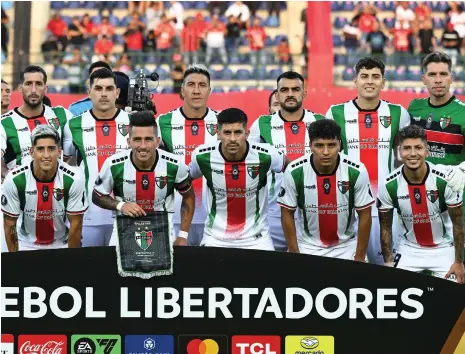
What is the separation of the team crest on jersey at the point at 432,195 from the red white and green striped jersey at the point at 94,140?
7.39 ft

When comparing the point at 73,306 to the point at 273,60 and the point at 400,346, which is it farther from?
the point at 273,60

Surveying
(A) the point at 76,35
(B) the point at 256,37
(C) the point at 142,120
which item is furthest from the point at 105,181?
(B) the point at 256,37

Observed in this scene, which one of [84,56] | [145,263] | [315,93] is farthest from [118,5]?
[145,263]

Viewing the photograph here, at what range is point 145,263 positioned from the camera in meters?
7.00

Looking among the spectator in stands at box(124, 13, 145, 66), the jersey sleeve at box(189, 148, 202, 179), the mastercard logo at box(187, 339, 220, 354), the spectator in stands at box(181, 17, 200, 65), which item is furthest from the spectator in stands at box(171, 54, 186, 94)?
the mastercard logo at box(187, 339, 220, 354)

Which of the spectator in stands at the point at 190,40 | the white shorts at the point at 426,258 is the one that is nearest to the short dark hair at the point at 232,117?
the white shorts at the point at 426,258

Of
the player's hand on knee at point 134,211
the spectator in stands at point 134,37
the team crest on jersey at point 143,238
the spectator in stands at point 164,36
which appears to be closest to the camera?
the team crest on jersey at point 143,238

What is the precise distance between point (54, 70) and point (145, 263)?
35.6 feet

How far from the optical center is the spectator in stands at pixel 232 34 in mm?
18531

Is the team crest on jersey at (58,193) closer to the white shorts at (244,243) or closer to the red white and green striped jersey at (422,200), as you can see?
the white shorts at (244,243)

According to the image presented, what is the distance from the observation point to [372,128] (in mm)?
8477

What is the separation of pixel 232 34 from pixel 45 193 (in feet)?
36.7

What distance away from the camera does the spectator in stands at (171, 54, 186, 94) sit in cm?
1673

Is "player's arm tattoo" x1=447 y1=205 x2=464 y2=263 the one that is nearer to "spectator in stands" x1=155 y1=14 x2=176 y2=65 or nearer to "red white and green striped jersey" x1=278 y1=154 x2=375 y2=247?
"red white and green striped jersey" x1=278 y1=154 x2=375 y2=247
